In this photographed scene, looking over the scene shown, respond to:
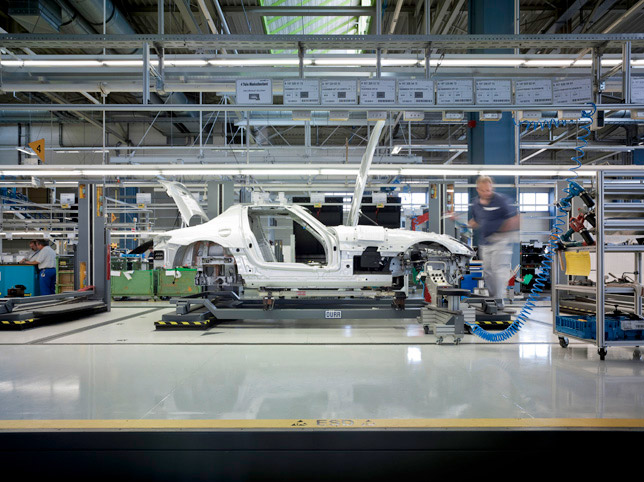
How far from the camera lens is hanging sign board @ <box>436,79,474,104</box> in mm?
3992

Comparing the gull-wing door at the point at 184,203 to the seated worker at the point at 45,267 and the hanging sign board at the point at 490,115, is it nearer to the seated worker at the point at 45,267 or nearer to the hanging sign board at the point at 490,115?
the seated worker at the point at 45,267

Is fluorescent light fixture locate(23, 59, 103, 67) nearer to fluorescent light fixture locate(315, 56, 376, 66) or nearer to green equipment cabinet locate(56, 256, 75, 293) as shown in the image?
fluorescent light fixture locate(315, 56, 376, 66)

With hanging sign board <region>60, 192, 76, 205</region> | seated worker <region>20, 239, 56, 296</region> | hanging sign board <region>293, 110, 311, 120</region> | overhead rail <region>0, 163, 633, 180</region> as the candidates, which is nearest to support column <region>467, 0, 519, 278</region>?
overhead rail <region>0, 163, 633, 180</region>

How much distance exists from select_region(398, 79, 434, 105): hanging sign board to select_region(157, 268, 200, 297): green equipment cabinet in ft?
25.4

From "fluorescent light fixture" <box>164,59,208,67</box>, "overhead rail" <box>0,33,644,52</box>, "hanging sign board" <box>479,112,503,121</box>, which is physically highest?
"fluorescent light fixture" <box>164,59,208,67</box>

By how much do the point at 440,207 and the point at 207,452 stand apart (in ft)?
22.9

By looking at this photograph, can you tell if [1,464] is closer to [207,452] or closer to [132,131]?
[207,452]

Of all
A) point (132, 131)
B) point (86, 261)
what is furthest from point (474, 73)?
point (132, 131)

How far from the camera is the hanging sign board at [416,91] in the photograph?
3.99 meters

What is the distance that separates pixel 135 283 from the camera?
401 inches

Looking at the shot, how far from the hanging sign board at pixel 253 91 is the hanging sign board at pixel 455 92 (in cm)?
183

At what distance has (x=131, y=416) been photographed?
8.47 feet

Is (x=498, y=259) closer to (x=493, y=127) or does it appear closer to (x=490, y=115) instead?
(x=490, y=115)

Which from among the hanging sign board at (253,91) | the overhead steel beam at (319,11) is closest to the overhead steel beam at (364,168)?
the overhead steel beam at (319,11)
